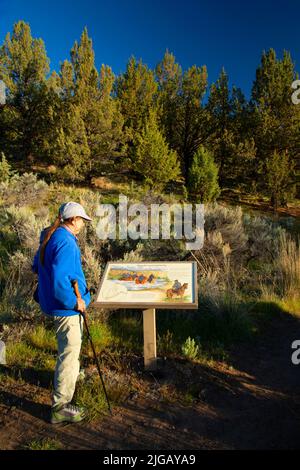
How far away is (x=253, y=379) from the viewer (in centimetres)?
416

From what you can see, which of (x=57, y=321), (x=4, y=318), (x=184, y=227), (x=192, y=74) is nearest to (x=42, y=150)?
(x=192, y=74)

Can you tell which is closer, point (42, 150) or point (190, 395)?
point (190, 395)

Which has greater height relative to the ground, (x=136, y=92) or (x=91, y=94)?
(x=136, y=92)

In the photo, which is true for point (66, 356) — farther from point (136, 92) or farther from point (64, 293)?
point (136, 92)

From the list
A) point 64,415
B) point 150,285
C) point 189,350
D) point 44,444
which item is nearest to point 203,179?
point 189,350

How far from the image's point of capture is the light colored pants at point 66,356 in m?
3.32

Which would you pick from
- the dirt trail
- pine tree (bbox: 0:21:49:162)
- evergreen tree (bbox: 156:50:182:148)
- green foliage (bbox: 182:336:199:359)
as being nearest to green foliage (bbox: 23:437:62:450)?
the dirt trail

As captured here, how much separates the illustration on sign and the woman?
570 mm

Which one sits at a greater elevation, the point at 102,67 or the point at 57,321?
the point at 102,67

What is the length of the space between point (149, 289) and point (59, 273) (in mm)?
1211

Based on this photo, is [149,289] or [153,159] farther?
[153,159]

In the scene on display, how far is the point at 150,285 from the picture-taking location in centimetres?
413
